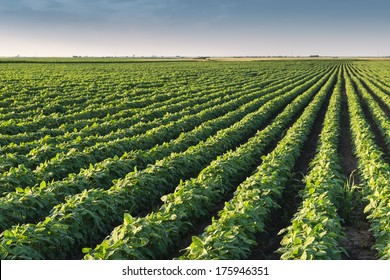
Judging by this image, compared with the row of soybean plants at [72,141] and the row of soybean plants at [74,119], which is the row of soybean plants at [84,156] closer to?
the row of soybean plants at [72,141]

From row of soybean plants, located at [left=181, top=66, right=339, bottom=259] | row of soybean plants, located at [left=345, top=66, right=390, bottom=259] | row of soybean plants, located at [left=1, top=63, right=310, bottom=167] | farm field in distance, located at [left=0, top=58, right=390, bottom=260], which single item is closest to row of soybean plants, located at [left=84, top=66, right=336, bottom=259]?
farm field in distance, located at [left=0, top=58, right=390, bottom=260]

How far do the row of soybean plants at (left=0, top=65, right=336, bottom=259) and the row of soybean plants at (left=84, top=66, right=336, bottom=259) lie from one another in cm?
57

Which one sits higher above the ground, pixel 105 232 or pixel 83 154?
pixel 83 154

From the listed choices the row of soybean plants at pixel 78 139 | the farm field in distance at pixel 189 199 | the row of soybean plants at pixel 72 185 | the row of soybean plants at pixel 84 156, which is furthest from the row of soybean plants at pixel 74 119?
the row of soybean plants at pixel 72 185

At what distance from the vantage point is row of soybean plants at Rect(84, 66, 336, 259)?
19.3 ft

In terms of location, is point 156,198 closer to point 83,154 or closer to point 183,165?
point 183,165

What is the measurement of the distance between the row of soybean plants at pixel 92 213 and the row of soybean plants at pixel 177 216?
0.57 m

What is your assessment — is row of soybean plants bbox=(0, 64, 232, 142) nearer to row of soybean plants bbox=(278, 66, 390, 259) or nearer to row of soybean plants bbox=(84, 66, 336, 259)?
row of soybean plants bbox=(84, 66, 336, 259)

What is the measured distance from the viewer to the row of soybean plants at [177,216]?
19.3ft

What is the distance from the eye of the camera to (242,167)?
37.0ft

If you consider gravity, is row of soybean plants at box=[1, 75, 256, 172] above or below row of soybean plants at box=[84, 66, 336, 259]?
above

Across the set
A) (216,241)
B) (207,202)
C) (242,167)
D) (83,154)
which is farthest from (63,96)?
(216,241)
